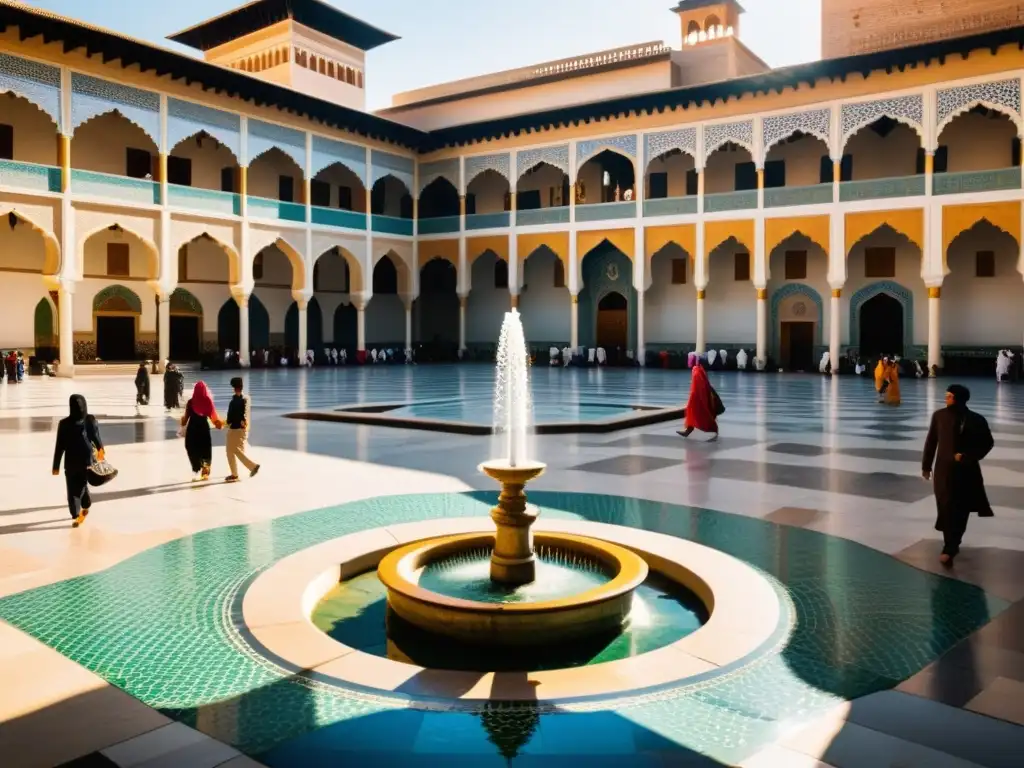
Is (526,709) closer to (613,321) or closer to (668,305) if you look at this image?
(668,305)

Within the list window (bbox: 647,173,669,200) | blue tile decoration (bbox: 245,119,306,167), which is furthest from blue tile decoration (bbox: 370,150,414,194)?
window (bbox: 647,173,669,200)

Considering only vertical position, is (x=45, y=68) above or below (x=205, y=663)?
above

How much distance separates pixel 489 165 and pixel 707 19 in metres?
11.1

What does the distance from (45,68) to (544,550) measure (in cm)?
2103

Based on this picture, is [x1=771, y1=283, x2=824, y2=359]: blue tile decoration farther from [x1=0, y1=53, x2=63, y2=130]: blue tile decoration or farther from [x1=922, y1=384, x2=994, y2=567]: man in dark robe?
[x1=922, y1=384, x2=994, y2=567]: man in dark robe

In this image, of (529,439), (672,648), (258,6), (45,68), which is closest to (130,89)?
(45,68)

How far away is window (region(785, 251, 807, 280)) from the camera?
26.9 meters

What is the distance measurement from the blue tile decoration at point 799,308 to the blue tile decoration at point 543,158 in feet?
26.6

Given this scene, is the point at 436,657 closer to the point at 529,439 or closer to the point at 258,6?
the point at 529,439

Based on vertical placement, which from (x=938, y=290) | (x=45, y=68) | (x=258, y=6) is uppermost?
(x=258, y=6)

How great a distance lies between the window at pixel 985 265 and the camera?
78.5ft

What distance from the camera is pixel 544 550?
5258 mm

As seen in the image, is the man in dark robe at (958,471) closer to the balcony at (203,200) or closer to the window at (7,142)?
the balcony at (203,200)

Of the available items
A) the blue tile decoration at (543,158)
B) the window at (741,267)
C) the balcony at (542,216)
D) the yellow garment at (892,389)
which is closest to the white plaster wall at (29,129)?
the blue tile decoration at (543,158)
